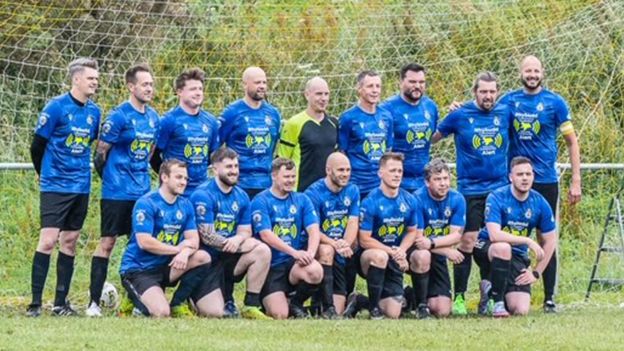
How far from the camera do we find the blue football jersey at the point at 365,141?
520 inches

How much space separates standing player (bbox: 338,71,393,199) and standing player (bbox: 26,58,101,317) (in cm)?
221

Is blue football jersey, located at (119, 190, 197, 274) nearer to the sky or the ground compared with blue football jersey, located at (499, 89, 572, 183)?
nearer to the ground

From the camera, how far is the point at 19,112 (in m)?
16.5

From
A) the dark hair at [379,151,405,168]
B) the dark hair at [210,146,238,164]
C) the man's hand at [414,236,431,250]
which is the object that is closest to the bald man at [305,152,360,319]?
the dark hair at [379,151,405,168]

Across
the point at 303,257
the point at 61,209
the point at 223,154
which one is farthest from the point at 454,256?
the point at 61,209

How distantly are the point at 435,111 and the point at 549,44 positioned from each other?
4332 mm

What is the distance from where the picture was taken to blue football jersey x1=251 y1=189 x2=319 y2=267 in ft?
41.7

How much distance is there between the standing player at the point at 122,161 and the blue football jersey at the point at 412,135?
2.16 m

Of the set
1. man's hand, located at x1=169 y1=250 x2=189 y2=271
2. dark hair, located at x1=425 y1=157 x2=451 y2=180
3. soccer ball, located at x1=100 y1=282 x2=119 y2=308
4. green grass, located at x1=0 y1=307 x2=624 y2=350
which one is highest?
dark hair, located at x1=425 y1=157 x2=451 y2=180

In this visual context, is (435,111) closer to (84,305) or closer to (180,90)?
(180,90)

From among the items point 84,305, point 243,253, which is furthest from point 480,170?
point 84,305

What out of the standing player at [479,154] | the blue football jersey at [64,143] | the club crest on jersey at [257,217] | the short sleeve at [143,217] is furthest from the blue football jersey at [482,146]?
the blue football jersey at [64,143]

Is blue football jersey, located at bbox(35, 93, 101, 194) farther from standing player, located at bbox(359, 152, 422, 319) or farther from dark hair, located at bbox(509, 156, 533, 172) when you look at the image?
dark hair, located at bbox(509, 156, 533, 172)

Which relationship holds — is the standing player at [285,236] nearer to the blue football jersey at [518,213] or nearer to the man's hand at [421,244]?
the man's hand at [421,244]
